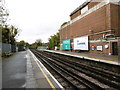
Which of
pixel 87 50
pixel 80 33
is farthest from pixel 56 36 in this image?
pixel 87 50

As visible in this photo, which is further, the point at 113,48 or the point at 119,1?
the point at 119,1

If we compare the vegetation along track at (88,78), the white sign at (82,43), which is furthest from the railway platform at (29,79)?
the white sign at (82,43)

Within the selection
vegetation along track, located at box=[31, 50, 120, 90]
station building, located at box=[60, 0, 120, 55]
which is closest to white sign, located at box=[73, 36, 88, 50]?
station building, located at box=[60, 0, 120, 55]

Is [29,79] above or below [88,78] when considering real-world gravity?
above

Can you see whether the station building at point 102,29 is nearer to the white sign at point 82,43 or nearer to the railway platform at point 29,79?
the white sign at point 82,43

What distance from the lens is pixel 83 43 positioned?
25.8 m

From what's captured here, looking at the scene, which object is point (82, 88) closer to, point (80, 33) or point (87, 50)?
point (87, 50)

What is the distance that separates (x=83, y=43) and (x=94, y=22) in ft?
20.0

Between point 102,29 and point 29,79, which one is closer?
point 29,79

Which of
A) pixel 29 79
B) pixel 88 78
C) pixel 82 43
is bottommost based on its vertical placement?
pixel 88 78

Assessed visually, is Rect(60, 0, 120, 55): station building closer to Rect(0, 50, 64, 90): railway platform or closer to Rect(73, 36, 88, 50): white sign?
Rect(73, 36, 88, 50): white sign

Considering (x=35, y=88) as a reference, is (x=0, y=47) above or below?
above

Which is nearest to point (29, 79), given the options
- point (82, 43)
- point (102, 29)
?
point (102, 29)

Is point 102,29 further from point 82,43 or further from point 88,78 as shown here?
point 88,78
